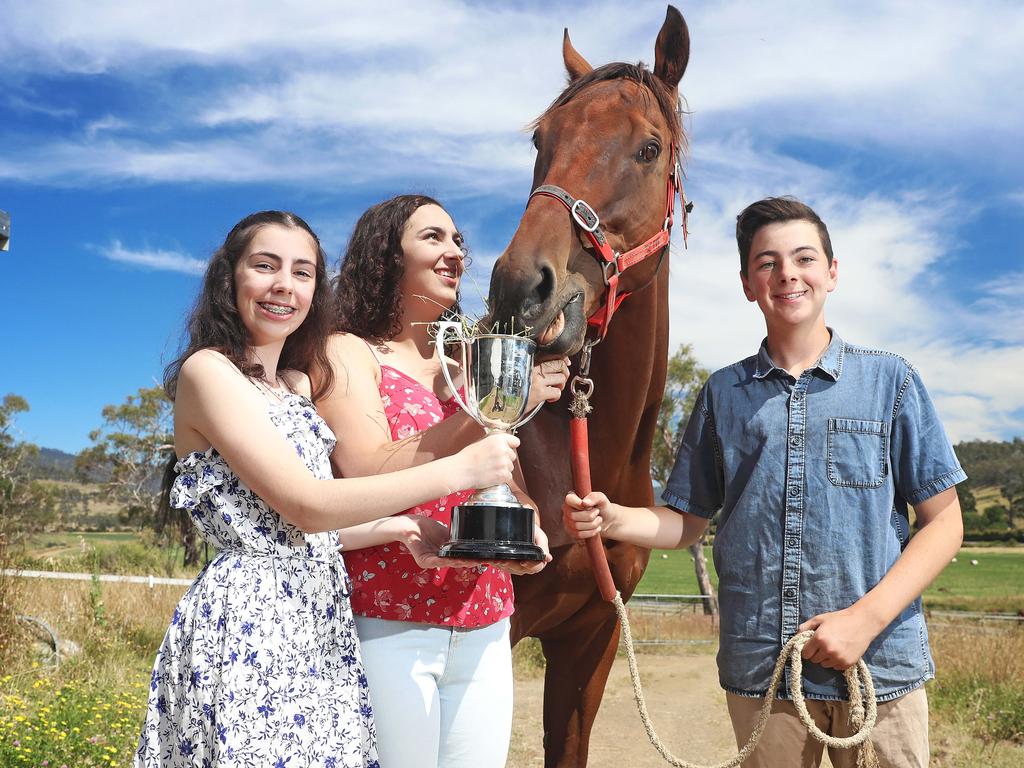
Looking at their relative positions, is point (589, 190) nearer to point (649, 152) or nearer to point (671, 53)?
point (649, 152)

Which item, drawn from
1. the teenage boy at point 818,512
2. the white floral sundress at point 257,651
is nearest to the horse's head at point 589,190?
the teenage boy at point 818,512

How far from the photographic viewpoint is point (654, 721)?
301 inches

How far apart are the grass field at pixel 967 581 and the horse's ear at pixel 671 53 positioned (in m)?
33.5

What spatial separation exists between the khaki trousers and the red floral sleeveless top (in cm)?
81

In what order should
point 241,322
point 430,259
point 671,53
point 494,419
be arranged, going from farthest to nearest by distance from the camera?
point 671,53, point 430,259, point 241,322, point 494,419

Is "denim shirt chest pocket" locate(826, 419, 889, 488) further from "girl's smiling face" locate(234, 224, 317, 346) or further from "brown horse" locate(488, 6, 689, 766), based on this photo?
"girl's smiling face" locate(234, 224, 317, 346)

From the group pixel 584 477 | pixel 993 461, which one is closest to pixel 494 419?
pixel 584 477

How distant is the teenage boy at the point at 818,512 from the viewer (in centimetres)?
218

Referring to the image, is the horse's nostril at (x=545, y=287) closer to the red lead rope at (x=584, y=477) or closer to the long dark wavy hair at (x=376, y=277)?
the long dark wavy hair at (x=376, y=277)

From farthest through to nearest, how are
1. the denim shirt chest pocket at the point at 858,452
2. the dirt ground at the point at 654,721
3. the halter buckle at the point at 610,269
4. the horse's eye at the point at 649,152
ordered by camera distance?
the dirt ground at the point at 654,721, the horse's eye at the point at 649,152, the halter buckle at the point at 610,269, the denim shirt chest pocket at the point at 858,452

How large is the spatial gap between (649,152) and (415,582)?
1.69 meters

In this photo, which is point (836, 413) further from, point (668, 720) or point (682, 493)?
point (668, 720)

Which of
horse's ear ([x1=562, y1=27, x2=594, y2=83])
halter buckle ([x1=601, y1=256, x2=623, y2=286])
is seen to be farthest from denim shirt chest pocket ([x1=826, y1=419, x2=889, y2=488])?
horse's ear ([x1=562, y1=27, x2=594, y2=83])

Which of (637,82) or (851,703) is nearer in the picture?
(851,703)
